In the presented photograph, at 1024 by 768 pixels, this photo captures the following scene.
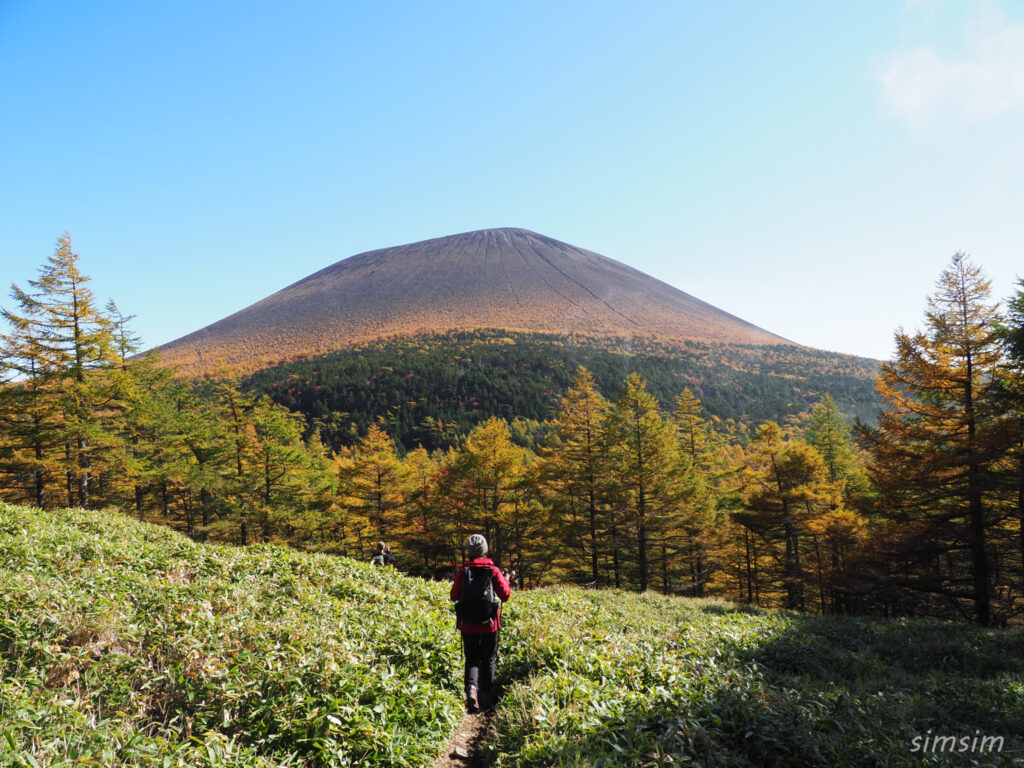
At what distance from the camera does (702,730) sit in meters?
3.99

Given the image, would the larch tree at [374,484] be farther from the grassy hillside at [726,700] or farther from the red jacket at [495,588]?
the red jacket at [495,588]

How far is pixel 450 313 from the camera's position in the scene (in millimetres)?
153125

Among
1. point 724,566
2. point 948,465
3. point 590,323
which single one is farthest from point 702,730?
point 590,323

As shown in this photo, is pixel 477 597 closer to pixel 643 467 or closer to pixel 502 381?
pixel 643 467

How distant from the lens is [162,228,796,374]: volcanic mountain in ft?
455

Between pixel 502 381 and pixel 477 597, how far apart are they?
98.1 m

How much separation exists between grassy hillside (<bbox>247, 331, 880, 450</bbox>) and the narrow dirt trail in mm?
80313

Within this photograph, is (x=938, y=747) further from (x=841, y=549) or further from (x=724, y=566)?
(x=724, y=566)

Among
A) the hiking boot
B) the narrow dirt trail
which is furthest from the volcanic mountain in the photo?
the narrow dirt trail

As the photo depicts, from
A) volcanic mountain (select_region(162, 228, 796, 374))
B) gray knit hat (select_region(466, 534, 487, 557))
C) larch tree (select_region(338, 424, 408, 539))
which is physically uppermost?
volcanic mountain (select_region(162, 228, 796, 374))

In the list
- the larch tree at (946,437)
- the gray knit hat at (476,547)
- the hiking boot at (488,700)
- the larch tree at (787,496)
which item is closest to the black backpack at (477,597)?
the gray knit hat at (476,547)

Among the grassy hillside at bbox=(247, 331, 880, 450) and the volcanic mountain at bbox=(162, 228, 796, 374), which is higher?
the volcanic mountain at bbox=(162, 228, 796, 374)

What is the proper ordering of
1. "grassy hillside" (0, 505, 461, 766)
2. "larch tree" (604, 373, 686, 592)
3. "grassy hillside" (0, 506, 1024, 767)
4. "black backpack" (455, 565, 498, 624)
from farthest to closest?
"larch tree" (604, 373, 686, 592)
"black backpack" (455, 565, 498, 624)
"grassy hillside" (0, 506, 1024, 767)
"grassy hillside" (0, 505, 461, 766)

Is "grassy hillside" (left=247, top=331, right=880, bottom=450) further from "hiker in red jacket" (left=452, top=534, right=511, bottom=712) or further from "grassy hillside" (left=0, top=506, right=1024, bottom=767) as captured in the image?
"hiker in red jacket" (left=452, top=534, right=511, bottom=712)
